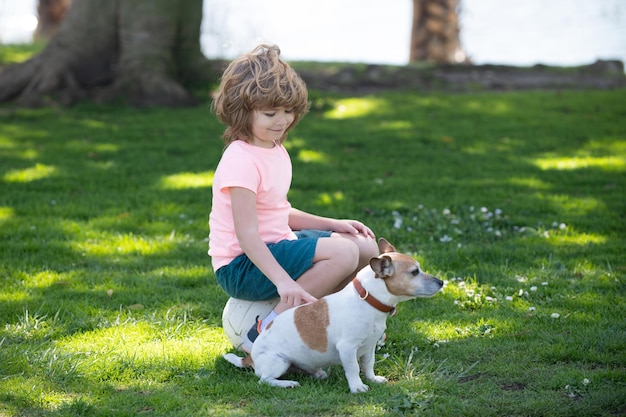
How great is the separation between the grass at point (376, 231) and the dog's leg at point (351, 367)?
2.8 inches

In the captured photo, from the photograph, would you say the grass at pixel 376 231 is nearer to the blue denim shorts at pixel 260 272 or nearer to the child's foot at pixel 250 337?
the child's foot at pixel 250 337

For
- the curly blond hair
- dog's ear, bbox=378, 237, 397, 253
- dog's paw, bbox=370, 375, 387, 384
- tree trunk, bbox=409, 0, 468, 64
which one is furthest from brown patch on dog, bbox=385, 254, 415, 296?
tree trunk, bbox=409, 0, 468, 64

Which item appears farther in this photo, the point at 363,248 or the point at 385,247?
the point at 363,248

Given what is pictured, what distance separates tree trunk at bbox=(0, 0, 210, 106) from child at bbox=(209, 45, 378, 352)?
7580 millimetres

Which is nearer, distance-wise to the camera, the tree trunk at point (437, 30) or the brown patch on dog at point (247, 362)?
the brown patch on dog at point (247, 362)

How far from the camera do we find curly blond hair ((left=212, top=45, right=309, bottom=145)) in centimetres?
400

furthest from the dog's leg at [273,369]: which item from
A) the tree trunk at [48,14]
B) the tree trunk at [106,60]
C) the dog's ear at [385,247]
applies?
the tree trunk at [48,14]

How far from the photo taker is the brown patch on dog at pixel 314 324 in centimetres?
385

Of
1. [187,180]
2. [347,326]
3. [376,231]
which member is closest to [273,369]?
[347,326]

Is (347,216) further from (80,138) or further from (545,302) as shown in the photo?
(80,138)

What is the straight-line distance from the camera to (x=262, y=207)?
13.8 ft

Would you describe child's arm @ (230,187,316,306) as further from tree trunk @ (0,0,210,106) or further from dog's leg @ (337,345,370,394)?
tree trunk @ (0,0,210,106)

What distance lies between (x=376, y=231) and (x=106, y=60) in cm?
656

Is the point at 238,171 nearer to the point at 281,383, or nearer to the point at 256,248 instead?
the point at 256,248
